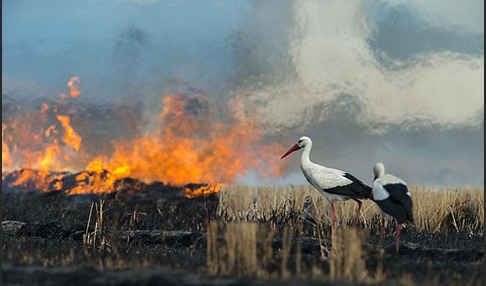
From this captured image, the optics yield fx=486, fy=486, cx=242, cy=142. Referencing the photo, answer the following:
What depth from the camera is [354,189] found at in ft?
28.6

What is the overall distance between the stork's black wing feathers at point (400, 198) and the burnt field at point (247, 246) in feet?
2.06

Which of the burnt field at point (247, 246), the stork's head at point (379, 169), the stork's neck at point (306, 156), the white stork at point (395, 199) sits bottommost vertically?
the burnt field at point (247, 246)

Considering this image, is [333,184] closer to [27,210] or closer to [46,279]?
[46,279]

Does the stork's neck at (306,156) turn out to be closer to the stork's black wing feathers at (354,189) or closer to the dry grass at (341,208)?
the stork's black wing feathers at (354,189)

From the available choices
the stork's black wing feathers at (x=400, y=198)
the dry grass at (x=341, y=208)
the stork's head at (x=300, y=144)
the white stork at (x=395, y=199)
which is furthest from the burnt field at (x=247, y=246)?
the stork's head at (x=300, y=144)

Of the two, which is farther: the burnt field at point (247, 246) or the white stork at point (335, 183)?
the white stork at point (335, 183)

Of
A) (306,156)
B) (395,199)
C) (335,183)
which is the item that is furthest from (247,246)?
(306,156)

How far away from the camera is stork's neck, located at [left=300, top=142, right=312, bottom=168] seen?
925cm

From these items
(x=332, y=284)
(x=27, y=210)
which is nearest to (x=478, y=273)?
(x=332, y=284)

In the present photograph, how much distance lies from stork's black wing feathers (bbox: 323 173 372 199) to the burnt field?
0.65 m

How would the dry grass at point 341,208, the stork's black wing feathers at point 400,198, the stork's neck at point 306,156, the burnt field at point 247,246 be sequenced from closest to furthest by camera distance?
the burnt field at point 247,246 < the stork's black wing feathers at point 400,198 < the stork's neck at point 306,156 < the dry grass at point 341,208

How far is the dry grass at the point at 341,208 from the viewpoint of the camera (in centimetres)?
1083

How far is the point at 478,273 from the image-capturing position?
624 cm

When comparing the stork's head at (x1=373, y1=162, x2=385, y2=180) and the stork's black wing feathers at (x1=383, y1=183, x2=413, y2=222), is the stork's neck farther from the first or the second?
the stork's black wing feathers at (x1=383, y1=183, x2=413, y2=222)
